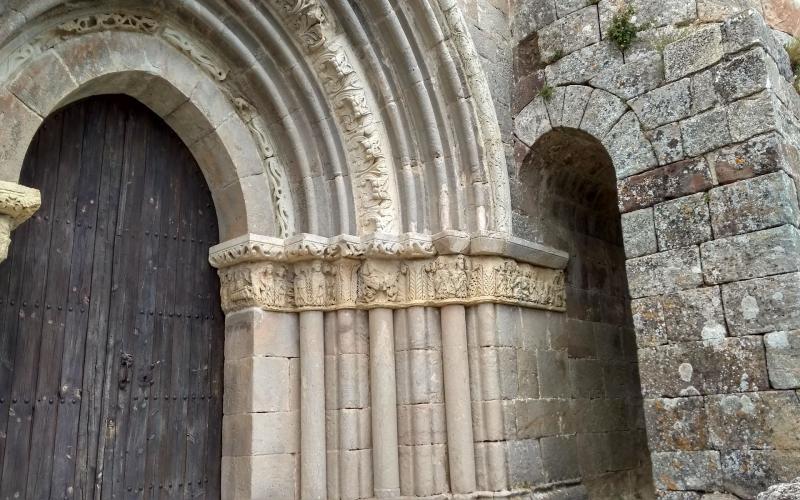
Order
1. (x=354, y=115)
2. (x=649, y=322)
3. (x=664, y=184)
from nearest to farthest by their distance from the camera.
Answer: (x=649, y=322)
(x=664, y=184)
(x=354, y=115)

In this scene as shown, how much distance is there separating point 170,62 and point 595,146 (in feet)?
9.97

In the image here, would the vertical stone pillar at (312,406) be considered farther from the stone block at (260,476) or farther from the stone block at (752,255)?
the stone block at (752,255)

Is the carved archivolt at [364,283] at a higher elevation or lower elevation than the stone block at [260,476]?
higher

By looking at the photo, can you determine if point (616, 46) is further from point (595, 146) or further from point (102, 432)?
point (102, 432)

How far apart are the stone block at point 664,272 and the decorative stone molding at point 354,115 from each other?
158 centimetres

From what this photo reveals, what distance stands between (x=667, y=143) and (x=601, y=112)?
0.57 m

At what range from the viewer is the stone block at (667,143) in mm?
4477

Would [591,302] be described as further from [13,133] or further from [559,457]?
[13,133]

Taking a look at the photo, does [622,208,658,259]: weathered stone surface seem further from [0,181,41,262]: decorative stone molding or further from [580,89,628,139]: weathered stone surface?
[0,181,41,262]: decorative stone molding

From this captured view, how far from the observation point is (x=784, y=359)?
3826 millimetres

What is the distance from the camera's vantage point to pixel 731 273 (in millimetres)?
4102

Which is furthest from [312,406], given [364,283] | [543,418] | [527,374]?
[543,418]

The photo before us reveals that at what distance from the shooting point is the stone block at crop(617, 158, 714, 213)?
435 cm

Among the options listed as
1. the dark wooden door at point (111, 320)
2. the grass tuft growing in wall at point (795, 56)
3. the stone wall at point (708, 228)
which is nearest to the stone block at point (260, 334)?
the dark wooden door at point (111, 320)
